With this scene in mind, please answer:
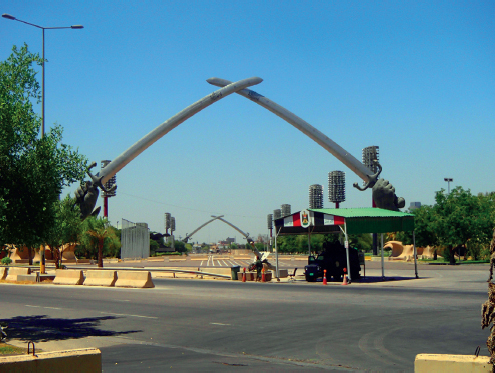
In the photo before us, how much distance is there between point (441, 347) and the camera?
12070mm

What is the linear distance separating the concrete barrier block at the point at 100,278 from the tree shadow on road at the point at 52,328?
1498 cm

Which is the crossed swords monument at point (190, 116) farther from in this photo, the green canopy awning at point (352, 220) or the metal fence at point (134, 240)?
the green canopy awning at point (352, 220)

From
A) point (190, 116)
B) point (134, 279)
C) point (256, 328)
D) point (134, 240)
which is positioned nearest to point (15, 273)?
point (134, 279)

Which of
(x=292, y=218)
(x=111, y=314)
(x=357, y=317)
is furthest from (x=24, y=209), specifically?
(x=292, y=218)

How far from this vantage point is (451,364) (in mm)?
5930

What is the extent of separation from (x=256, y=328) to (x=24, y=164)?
26.6 ft

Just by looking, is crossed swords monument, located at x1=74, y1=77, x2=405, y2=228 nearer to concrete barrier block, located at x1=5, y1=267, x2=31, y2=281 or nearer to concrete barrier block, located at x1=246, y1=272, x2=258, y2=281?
concrete barrier block, located at x1=5, y1=267, x2=31, y2=281

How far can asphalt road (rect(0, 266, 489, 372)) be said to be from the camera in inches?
444

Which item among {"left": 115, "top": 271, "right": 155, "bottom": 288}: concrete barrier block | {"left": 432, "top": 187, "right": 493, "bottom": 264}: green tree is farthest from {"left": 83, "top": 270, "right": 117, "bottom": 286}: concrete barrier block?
{"left": 432, "top": 187, "right": 493, "bottom": 264}: green tree

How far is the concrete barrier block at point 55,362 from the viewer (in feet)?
21.3

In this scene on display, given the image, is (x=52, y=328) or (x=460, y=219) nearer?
(x=52, y=328)

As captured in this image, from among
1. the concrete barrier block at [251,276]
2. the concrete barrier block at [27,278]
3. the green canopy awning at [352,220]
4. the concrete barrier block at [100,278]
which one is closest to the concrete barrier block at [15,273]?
the concrete barrier block at [27,278]

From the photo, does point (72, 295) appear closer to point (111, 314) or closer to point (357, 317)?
point (111, 314)

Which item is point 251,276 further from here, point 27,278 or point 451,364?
point 451,364
